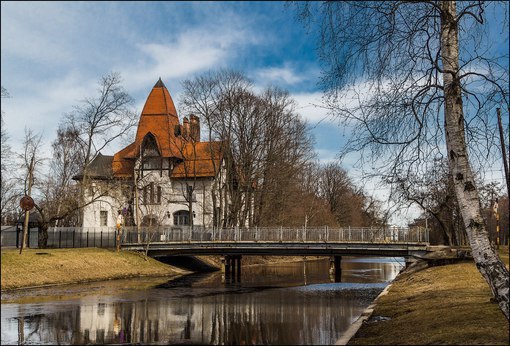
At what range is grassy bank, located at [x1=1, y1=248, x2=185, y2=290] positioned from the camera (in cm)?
2736

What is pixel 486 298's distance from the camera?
16.0 meters

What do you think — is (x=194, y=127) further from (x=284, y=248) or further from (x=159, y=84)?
(x=284, y=248)

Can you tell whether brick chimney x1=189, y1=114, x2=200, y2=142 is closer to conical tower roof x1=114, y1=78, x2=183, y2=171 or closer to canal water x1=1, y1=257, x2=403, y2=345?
conical tower roof x1=114, y1=78, x2=183, y2=171

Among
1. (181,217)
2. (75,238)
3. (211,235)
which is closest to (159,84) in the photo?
(181,217)

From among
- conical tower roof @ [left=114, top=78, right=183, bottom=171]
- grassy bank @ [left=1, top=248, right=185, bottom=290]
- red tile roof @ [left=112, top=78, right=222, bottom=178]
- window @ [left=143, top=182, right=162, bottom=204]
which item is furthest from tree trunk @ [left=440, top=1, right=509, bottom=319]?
conical tower roof @ [left=114, top=78, right=183, bottom=171]

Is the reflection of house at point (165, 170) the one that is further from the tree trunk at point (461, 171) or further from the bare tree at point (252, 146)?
the tree trunk at point (461, 171)

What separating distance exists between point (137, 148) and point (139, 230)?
17.9 metres

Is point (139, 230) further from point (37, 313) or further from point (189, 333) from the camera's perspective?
point (189, 333)

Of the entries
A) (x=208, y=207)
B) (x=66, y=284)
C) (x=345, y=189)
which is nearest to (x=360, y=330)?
(x=66, y=284)

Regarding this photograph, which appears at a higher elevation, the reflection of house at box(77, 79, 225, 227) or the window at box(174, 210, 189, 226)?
the reflection of house at box(77, 79, 225, 227)

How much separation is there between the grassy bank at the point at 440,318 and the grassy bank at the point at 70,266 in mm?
18012

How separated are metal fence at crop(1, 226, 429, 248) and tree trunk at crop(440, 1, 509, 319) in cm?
2840

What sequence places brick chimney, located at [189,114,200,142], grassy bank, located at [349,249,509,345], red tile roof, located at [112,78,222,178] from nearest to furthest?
grassy bank, located at [349,249,509,345], brick chimney, located at [189,114,200,142], red tile roof, located at [112,78,222,178]

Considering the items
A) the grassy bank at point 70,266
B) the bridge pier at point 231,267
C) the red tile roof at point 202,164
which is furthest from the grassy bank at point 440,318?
the red tile roof at point 202,164
